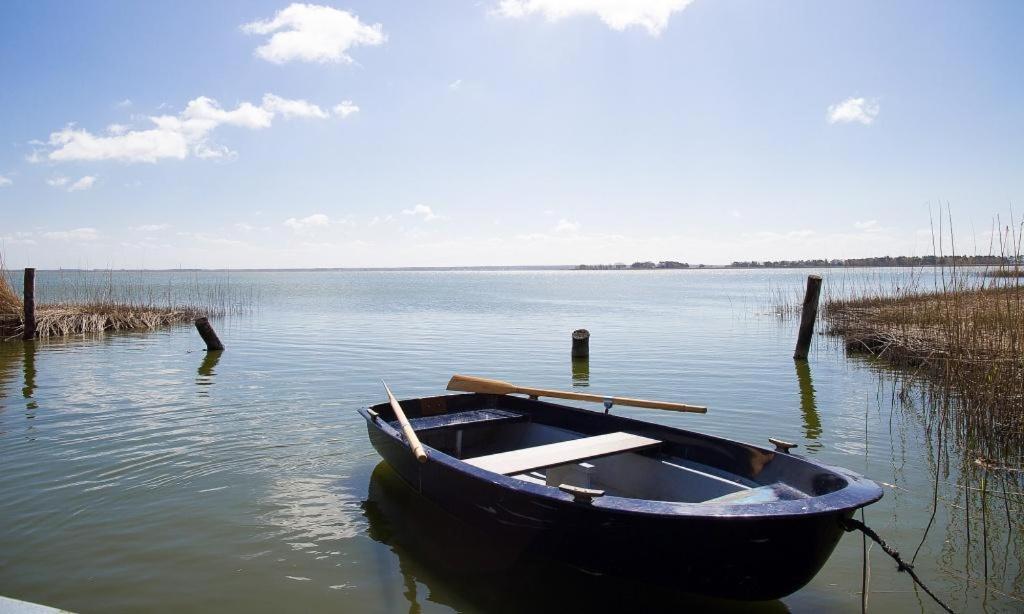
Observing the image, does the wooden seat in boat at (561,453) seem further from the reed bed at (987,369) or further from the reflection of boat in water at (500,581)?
the reed bed at (987,369)

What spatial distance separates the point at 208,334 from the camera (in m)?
15.6

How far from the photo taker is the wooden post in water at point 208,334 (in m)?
15.4

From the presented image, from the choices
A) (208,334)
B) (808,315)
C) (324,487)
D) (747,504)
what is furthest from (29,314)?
(747,504)

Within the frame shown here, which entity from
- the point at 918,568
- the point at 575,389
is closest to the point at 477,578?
the point at 918,568

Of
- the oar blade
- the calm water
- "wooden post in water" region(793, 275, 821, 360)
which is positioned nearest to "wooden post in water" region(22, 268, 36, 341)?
the calm water

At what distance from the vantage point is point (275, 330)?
21.4 metres

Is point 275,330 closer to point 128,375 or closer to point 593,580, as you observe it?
point 128,375

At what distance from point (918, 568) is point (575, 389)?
735 cm

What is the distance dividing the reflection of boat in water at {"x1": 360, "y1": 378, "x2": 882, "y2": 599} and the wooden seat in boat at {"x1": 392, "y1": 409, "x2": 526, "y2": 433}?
0.08ft

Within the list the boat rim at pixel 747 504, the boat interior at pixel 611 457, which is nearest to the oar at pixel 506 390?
the boat interior at pixel 611 457

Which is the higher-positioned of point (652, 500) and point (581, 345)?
point (581, 345)

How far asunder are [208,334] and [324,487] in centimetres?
1056

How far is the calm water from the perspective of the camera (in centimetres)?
450

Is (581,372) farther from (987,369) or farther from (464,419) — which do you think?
(987,369)
